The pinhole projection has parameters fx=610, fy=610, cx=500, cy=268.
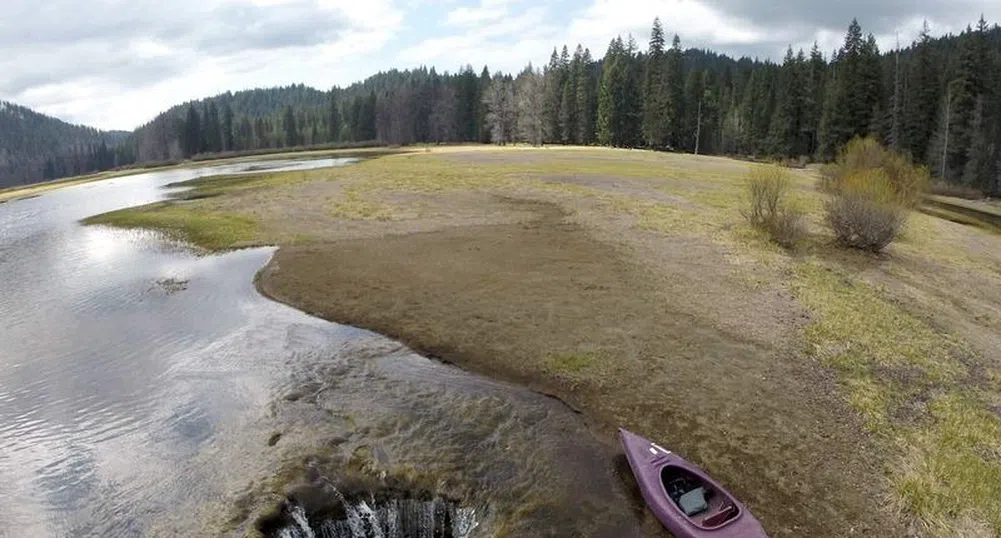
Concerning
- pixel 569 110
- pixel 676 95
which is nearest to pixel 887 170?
pixel 676 95

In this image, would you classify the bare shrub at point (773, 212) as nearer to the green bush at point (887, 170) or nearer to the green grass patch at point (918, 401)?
the green bush at point (887, 170)

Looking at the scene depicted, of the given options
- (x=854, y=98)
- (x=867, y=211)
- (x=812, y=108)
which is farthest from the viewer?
(x=812, y=108)

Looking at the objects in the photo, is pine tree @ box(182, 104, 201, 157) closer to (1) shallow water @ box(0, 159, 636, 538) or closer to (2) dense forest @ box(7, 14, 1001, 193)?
(2) dense forest @ box(7, 14, 1001, 193)

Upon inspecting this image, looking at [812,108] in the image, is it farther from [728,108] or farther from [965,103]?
[728,108]

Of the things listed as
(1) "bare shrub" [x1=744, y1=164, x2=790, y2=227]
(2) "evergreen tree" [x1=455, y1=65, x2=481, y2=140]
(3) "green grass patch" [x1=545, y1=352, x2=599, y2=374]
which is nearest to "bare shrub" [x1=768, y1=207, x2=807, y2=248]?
(1) "bare shrub" [x1=744, y1=164, x2=790, y2=227]

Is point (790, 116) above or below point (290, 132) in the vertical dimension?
below

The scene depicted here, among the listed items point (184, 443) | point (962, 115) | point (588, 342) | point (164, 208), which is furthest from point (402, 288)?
point (962, 115)
